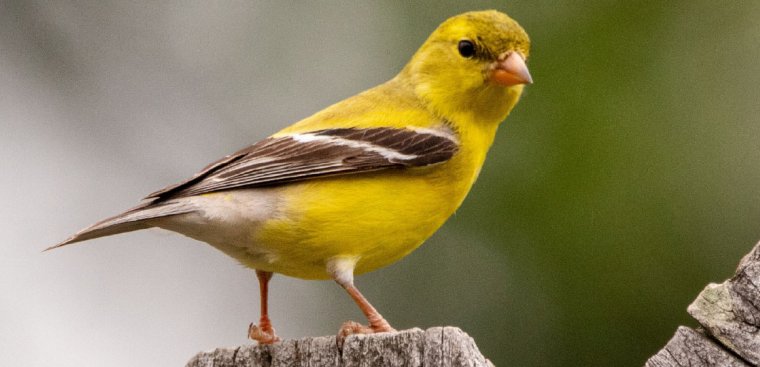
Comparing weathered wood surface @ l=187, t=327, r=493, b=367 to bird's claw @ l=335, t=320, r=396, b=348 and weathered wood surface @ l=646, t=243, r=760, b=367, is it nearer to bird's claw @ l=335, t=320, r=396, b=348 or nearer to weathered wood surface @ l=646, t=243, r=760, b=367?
bird's claw @ l=335, t=320, r=396, b=348

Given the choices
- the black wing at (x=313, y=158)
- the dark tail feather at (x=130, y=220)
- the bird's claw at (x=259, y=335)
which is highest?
the black wing at (x=313, y=158)

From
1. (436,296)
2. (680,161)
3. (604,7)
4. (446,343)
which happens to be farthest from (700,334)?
(436,296)

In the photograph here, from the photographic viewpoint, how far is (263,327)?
4.80 m

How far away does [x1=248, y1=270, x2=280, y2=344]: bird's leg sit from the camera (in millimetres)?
4404

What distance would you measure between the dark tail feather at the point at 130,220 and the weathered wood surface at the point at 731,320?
250 centimetres

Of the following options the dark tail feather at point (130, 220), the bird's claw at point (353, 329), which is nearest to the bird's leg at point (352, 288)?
the bird's claw at point (353, 329)

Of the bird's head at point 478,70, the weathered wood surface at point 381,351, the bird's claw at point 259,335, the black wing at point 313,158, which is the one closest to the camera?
the weathered wood surface at point 381,351

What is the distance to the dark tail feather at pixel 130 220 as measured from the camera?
4.28 meters

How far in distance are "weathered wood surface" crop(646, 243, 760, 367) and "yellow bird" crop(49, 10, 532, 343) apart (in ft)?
5.72

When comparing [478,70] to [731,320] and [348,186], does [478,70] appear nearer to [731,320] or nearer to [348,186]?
[348,186]

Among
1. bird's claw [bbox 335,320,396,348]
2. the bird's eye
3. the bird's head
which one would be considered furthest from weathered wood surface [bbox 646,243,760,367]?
the bird's eye

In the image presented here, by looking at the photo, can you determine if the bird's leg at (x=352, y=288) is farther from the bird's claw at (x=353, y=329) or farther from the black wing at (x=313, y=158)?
the black wing at (x=313, y=158)

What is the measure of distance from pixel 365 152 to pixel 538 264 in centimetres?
140

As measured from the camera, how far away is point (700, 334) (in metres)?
3.04
